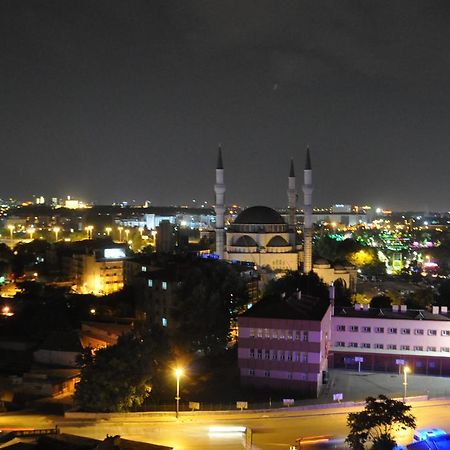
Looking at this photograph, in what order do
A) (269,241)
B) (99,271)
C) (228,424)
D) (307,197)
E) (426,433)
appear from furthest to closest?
1. (307,197)
2. (269,241)
3. (99,271)
4. (228,424)
5. (426,433)

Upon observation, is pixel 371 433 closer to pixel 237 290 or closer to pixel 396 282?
pixel 237 290

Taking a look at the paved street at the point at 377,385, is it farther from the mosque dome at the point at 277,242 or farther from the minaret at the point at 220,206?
the minaret at the point at 220,206

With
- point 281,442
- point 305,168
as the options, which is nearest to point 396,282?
point 305,168

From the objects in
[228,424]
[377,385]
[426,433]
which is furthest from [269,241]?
[426,433]

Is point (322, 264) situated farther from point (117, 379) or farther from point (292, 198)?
point (117, 379)

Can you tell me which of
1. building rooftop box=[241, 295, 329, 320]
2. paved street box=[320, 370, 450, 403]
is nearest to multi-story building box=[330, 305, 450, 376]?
paved street box=[320, 370, 450, 403]

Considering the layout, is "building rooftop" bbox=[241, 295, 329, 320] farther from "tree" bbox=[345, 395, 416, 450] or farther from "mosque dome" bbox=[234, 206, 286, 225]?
"mosque dome" bbox=[234, 206, 286, 225]

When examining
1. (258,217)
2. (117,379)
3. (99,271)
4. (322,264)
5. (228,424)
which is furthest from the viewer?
(258,217)
